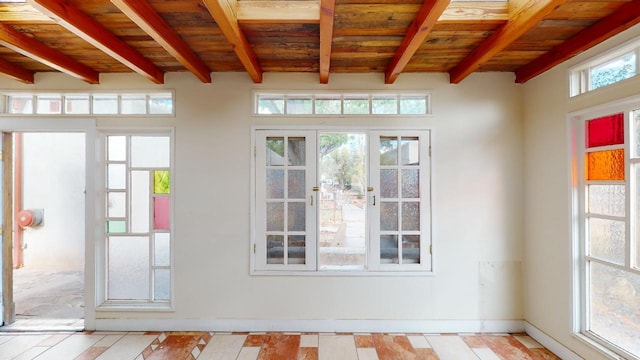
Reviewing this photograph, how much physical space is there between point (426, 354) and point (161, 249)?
277cm

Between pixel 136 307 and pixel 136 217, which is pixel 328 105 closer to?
pixel 136 217

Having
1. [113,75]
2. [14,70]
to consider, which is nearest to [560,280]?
[113,75]

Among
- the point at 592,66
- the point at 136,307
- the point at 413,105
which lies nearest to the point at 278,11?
Answer: the point at 413,105

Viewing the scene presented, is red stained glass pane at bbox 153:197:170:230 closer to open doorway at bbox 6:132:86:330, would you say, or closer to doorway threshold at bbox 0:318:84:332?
doorway threshold at bbox 0:318:84:332

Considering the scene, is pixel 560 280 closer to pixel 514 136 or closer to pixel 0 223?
pixel 514 136

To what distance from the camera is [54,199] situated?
5.27 metres

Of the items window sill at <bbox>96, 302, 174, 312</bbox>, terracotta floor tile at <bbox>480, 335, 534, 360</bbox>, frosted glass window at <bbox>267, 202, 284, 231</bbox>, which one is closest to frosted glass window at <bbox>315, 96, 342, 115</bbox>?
frosted glass window at <bbox>267, 202, 284, 231</bbox>

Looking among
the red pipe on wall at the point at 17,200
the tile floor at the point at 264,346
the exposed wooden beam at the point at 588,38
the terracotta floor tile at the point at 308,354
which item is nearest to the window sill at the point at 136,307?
the tile floor at the point at 264,346

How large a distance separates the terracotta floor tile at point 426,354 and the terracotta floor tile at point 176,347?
2022 mm

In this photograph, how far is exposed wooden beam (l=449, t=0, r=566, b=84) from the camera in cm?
183

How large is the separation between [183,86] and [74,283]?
3587 mm

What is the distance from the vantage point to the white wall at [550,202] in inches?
99.7

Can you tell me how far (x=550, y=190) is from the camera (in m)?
2.73

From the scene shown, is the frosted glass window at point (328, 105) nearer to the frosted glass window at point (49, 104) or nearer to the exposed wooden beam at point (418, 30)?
the exposed wooden beam at point (418, 30)
